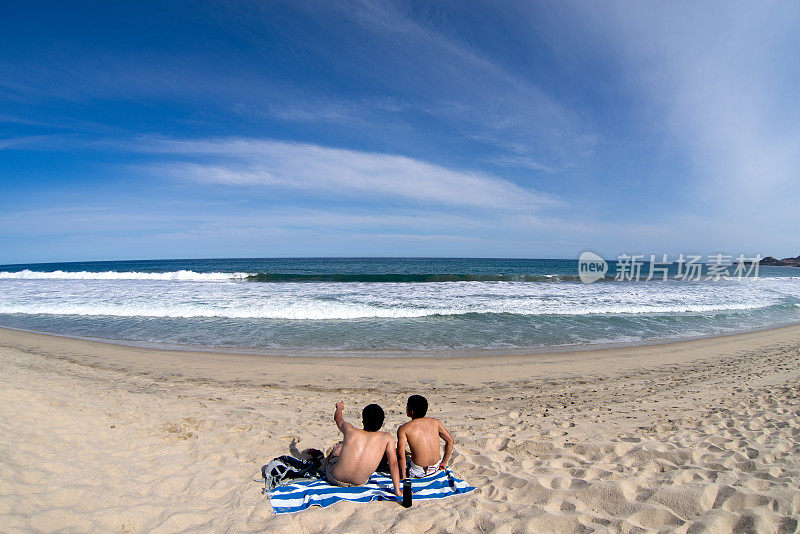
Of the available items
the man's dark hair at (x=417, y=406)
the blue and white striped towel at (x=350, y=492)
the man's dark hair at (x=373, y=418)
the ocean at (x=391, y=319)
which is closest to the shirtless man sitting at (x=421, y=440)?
the man's dark hair at (x=417, y=406)

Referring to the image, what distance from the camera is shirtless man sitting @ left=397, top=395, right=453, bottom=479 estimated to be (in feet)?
12.5

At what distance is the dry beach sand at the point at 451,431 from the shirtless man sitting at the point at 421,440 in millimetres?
325

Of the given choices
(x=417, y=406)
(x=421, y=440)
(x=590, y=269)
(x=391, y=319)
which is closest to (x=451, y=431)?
(x=421, y=440)

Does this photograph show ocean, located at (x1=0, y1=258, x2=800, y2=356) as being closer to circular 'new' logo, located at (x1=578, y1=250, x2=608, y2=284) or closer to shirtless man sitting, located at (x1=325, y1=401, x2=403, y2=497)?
shirtless man sitting, located at (x1=325, y1=401, x2=403, y2=497)

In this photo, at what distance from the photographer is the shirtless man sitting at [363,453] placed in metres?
3.60

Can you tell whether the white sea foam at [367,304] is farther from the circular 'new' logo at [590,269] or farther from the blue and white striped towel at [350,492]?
the circular 'new' logo at [590,269]

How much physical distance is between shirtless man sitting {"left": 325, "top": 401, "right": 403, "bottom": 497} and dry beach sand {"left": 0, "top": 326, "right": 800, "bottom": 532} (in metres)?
0.33

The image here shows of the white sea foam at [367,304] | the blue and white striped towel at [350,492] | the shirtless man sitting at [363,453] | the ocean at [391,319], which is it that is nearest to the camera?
the blue and white striped towel at [350,492]

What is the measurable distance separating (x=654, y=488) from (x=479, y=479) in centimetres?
158

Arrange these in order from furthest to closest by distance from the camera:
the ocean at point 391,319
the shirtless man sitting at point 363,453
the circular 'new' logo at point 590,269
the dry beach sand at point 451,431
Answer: the circular 'new' logo at point 590,269 → the ocean at point 391,319 → the shirtless man sitting at point 363,453 → the dry beach sand at point 451,431

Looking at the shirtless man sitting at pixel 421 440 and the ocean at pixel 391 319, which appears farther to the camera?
the ocean at pixel 391 319

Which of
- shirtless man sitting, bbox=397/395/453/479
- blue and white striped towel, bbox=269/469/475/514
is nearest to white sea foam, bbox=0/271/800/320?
shirtless man sitting, bbox=397/395/453/479

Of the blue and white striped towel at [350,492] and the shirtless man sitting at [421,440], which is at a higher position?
the shirtless man sitting at [421,440]

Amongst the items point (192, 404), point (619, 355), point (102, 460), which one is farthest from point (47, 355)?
point (619, 355)
